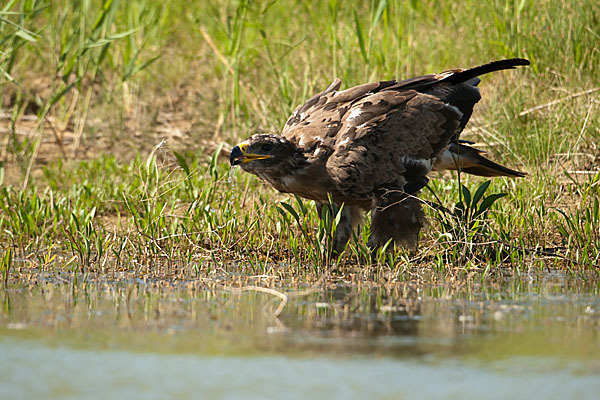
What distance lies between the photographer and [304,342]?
3.58 metres

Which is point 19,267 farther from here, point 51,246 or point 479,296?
point 479,296

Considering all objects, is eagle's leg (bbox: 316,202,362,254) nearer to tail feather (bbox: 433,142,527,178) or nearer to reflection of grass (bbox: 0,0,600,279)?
reflection of grass (bbox: 0,0,600,279)

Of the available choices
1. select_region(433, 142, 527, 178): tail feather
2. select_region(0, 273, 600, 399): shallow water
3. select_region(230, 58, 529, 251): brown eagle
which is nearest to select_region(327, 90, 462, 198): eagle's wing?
select_region(230, 58, 529, 251): brown eagle

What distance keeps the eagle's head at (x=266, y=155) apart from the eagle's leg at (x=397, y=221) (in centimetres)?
64

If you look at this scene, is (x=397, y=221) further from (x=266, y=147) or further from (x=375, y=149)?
(x=266, y=147)

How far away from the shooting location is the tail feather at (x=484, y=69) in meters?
5.90

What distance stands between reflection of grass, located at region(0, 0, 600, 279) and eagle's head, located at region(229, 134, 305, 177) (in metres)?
0.19

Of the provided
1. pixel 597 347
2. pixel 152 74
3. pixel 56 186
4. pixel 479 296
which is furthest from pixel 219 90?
pixel 597 347

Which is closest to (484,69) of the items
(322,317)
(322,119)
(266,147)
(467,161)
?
(467,161)

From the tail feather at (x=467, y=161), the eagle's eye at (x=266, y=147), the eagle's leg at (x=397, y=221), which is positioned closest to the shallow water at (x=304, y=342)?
the eagle's leg at (x=397, y=221)

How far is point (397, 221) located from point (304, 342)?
231cm

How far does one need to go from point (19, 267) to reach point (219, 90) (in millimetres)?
4869

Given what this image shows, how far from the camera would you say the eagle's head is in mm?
5582

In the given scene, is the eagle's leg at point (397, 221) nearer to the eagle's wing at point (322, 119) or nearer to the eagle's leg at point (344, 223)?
the eagle's leg at point (344, 223)
